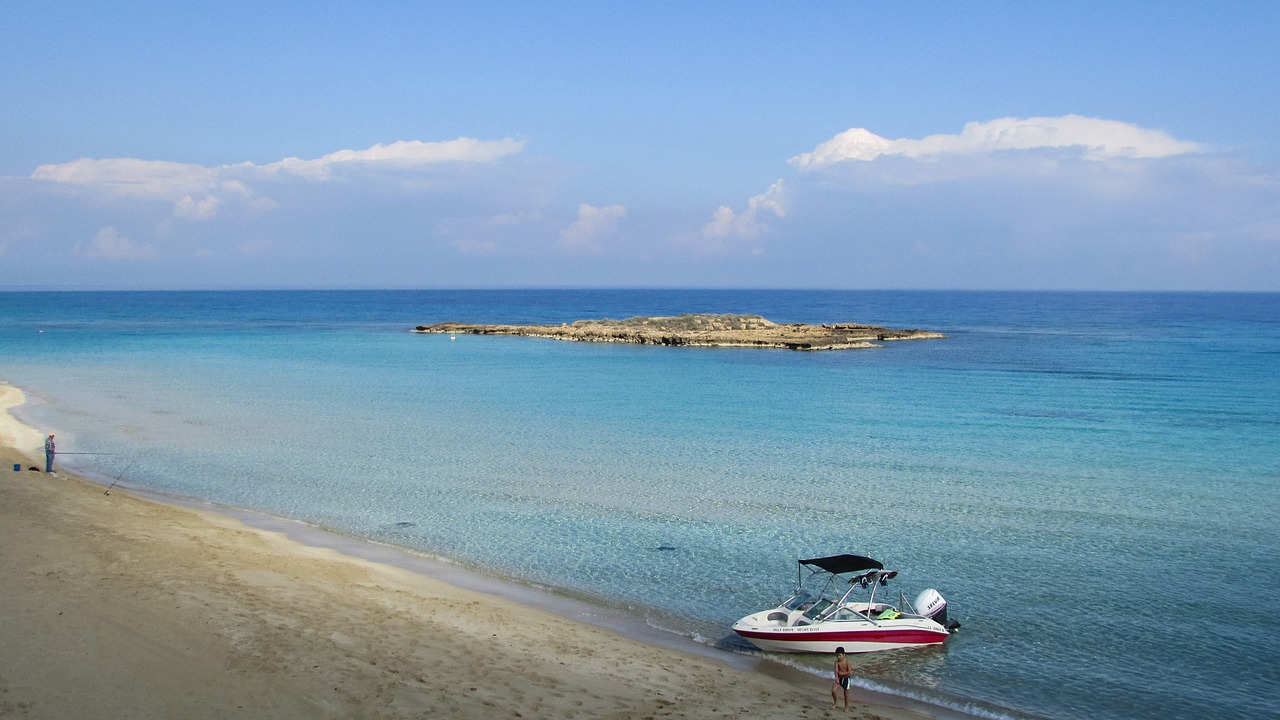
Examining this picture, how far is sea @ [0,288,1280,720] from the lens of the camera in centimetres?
1570

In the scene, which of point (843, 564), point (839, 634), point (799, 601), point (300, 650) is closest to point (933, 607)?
point (843, 564)

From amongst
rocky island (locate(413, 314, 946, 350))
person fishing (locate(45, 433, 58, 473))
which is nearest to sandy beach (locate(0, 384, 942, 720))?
person fishing (locate(45, 433, 58, 473))

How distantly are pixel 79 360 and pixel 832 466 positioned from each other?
58073 millimetres

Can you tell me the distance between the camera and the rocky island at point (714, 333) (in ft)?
260

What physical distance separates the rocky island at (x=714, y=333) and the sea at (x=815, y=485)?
1851 centimetres

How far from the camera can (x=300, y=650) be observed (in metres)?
14.0

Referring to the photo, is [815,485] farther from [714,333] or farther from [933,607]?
[714,333]

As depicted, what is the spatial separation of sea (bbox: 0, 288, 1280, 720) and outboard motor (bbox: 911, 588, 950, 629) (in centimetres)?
46

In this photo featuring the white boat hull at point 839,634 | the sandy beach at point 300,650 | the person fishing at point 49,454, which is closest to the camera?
the sandy beach at point 300,650

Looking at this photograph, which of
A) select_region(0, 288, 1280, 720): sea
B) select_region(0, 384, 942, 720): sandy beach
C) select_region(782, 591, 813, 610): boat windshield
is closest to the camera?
select_region(0, 384, 942, 720): sandy beach

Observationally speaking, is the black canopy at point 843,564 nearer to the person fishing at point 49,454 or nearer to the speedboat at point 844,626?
the speedboat at point 844,626

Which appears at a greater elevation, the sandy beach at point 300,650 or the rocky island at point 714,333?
the rocky island at point 714,333

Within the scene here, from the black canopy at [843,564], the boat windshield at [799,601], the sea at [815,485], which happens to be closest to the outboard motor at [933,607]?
the sea at [815,485]

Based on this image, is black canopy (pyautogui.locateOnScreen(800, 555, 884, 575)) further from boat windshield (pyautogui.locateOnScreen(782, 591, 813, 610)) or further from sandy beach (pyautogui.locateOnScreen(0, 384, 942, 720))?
sandy beach (pyautogui.locateOnScreen(0, 384, 942, 720))
